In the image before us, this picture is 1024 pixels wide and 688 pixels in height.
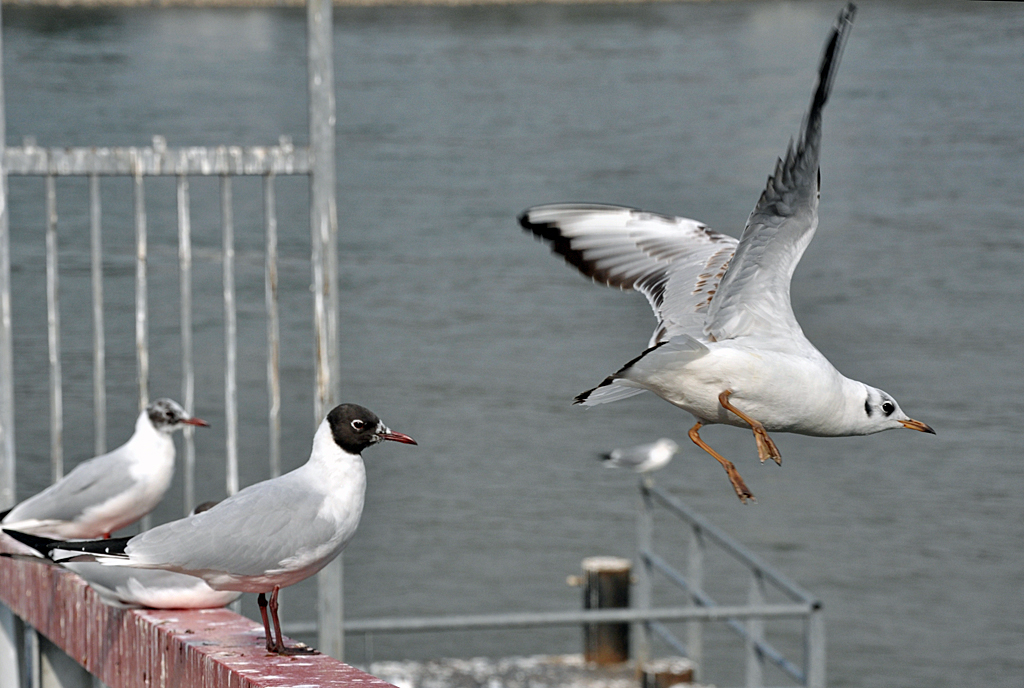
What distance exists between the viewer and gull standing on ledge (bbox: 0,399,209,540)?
3.95 meters

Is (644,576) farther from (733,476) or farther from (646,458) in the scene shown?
(733,476)

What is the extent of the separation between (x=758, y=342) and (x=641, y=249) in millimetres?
1019

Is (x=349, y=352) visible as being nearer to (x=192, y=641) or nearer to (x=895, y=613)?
(x=895, y=613)

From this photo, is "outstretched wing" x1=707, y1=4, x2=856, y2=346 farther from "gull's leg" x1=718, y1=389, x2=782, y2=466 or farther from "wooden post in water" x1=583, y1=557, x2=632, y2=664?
"wooden post in water" x1=583, y1=557, x2=632, y2=664

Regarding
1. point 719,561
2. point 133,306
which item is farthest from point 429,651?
point 133,306

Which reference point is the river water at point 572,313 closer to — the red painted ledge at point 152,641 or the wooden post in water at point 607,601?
the red painted ledge at point 152,641

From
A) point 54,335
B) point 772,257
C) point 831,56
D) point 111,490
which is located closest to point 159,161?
point 54,335

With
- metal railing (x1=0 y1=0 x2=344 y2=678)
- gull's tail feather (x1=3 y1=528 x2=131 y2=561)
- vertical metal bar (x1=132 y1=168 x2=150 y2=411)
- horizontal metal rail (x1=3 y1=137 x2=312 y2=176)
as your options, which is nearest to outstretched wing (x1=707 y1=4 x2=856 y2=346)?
gull's tail feather (x1=3 y1=528 x2=131 y2=561)

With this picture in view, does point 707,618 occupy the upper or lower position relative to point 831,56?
lower

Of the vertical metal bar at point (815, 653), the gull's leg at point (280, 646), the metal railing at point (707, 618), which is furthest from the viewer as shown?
the vertical metal bar at point (815, 653)

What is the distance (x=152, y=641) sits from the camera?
2699mm

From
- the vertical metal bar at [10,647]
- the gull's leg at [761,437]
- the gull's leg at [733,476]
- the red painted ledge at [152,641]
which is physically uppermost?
the gull's leg at [761,437]

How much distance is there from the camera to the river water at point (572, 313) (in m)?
15.6

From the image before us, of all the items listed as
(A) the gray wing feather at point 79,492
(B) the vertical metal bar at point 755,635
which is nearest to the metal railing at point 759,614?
(B) the vertical metal bar at point 755,635
